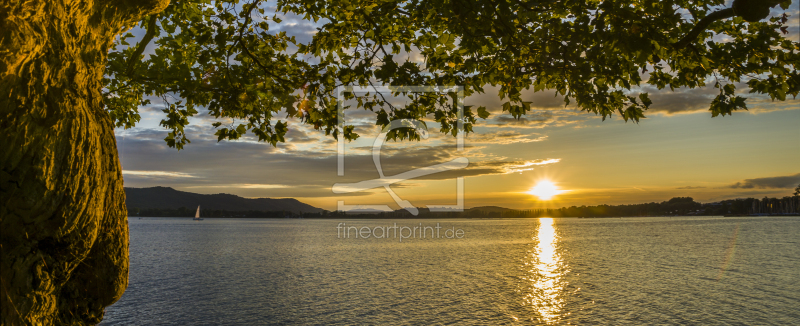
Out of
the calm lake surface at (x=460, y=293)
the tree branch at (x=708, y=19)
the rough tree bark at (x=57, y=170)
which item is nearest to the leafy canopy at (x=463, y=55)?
the tree branch at (x=708, y=19)

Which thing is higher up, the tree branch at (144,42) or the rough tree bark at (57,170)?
the tree branch at (144,42)

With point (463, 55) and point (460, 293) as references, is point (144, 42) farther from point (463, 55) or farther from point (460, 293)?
point (460, 293)

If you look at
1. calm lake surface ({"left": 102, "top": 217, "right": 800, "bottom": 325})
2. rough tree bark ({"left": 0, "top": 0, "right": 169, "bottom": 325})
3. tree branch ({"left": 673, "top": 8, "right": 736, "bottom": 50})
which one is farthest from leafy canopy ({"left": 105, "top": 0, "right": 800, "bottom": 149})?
calm lake surface ({"left": 102, "top": 217, "right": 800, "bottom": 325})

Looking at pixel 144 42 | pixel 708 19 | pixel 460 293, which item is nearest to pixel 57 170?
pixel 144 42

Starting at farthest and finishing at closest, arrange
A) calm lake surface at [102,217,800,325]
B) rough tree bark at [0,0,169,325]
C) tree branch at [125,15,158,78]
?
1. calm lake surface at [102,217,800,325]
2. tree branch at [125,15,158,78]
3. rough tree bark at [0,0,169,325]

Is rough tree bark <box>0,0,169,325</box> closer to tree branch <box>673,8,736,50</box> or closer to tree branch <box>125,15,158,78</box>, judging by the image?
tree branch <box>125,15,158,78</box>

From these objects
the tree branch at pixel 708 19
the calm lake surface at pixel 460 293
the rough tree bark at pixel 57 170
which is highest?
the tree branch at pixel 708 19

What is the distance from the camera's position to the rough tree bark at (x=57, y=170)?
13.2 ft

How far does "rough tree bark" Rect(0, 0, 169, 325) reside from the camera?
13.2 feet

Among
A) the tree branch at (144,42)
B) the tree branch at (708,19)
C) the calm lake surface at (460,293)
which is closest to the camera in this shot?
the tree branch at (708,19)

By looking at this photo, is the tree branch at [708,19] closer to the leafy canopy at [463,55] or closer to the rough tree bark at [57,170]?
the leafy canopy at [463,55]

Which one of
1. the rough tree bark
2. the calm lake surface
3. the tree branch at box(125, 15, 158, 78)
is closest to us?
the rough tree bark

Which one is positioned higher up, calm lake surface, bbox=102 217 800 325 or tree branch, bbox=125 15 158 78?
tree branch, bbox=125 15 158 78

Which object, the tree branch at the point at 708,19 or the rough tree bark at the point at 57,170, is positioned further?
the tree branch at the point at 708,19
